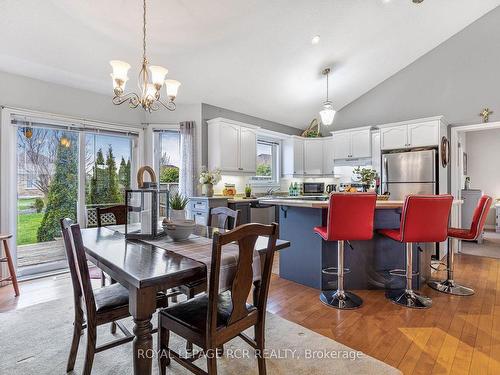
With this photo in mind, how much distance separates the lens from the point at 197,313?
1490 millimetres

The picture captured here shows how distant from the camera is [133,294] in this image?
4.10 feet

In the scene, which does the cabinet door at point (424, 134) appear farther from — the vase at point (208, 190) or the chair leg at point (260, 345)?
the chair leg at point (260, 345)

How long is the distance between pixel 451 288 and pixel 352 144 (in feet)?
11.2

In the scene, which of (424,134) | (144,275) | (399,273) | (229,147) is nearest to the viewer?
(144,275)

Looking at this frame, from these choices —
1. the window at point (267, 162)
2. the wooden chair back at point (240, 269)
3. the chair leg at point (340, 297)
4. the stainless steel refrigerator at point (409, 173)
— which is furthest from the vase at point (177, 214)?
the stainless steel refrigerator at point (409, 173)

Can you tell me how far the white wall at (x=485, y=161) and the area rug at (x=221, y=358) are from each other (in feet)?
24.7

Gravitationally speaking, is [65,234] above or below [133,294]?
above

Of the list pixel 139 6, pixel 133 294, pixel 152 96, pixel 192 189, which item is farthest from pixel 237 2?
pixel 133 294

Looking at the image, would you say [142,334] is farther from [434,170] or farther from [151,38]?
[434,170]

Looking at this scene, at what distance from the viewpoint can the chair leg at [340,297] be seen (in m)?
2.68

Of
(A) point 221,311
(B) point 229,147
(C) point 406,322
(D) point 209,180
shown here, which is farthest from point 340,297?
(B) point 229,147

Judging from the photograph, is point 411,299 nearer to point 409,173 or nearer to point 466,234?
point 466,234

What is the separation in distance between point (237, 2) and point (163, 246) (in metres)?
2.79

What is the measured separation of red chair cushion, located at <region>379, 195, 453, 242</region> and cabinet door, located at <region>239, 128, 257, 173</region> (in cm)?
312
